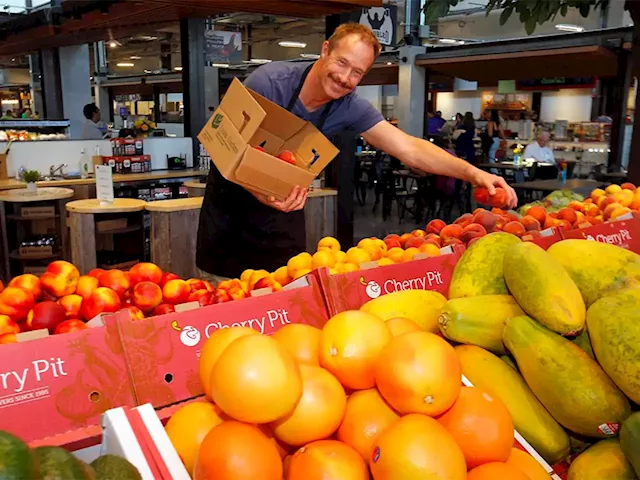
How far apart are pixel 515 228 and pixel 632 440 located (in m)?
1.53

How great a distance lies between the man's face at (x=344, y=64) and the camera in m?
2.38

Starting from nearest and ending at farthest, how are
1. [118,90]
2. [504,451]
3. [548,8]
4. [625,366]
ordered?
[504,451] < [625,366] < [548,8] < [118,90]

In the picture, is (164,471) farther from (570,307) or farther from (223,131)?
(223,131)

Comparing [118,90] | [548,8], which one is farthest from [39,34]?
[118,90]

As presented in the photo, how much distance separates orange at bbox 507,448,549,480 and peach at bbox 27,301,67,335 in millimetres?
1120

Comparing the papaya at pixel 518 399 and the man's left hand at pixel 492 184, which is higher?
the man's left hand at pixel 492 184

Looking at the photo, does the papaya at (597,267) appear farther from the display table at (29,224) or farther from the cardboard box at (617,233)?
the display table at (29,224)

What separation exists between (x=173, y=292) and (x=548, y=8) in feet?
5.70

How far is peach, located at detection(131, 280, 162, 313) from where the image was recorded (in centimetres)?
172

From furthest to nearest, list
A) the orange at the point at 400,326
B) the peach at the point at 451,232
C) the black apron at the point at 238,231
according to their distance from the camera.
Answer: the black apron at the point at 238,231
the peach at the point at 451,232
the orange at the point at 400,326

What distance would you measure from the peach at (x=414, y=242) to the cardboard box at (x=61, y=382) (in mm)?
1412

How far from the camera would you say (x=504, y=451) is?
1.00 meters

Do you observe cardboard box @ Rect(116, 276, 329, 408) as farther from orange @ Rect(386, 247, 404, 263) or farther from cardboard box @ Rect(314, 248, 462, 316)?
orange @ Rect(386, 247, 404, 263)

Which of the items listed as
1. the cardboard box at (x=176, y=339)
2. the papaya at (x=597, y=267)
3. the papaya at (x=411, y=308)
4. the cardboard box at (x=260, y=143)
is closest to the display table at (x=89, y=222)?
the cardboard box at (x=260, y=143)
